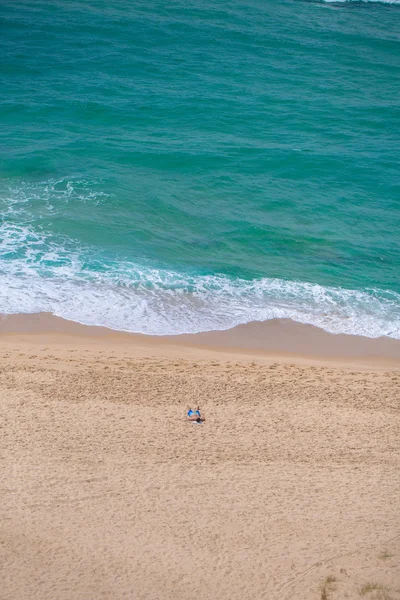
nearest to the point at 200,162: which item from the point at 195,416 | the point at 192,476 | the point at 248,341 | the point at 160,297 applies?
the point at 160,297

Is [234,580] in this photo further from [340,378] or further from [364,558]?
[340,378]

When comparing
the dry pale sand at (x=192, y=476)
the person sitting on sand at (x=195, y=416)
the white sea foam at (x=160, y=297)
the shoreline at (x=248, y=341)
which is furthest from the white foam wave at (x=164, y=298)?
the person sitting on sand at (x=195, y=416)

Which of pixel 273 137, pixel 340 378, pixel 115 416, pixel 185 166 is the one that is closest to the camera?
pixel 115 416

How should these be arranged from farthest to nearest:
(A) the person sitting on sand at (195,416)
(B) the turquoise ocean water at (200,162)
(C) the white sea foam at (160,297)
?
Answer: (B) the turquoise ocean water at (200,162) → (C) the white sea foam at (160,297) → (A) the person sitting on sand at (195,416)

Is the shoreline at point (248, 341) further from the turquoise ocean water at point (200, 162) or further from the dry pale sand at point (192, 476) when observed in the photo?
the turquoise ocean water at point (200, 162)

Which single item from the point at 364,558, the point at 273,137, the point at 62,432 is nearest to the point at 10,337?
the point at 62,432

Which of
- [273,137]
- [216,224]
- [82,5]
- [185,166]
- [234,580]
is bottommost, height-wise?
[234,580]
